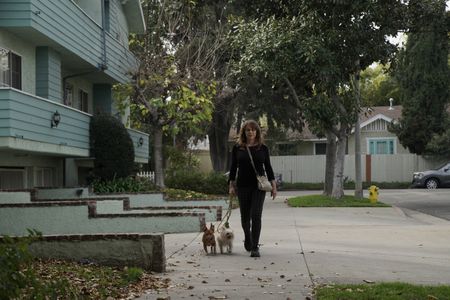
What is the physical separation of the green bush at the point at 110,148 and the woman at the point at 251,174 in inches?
359

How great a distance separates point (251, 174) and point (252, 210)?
0.49m

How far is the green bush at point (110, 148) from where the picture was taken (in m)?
17.2

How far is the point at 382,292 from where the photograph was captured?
20.1 ft

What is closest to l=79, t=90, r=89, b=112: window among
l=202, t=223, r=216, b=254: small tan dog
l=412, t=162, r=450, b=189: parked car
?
l=202, t=223, r=216, b=254: small tan dog

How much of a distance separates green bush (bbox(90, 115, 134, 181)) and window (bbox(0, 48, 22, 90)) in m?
3.27

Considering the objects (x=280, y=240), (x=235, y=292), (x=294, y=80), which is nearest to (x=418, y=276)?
(x=235, y=292)

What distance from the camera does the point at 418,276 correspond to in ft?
23.7

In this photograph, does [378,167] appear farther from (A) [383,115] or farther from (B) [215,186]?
(B) [215,186]

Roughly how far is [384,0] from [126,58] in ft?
27.7

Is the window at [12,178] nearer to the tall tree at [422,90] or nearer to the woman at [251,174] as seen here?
the woman at [251,174]

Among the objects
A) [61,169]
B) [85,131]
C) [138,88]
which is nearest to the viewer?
[85,131]

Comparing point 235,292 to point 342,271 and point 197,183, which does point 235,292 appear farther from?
point 197,183

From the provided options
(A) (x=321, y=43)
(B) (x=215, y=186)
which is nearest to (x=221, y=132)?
(B) (x=215, y=186)

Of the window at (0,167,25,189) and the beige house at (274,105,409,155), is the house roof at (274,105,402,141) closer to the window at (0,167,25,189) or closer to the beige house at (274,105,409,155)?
the beige house at (274,105,409,155)
